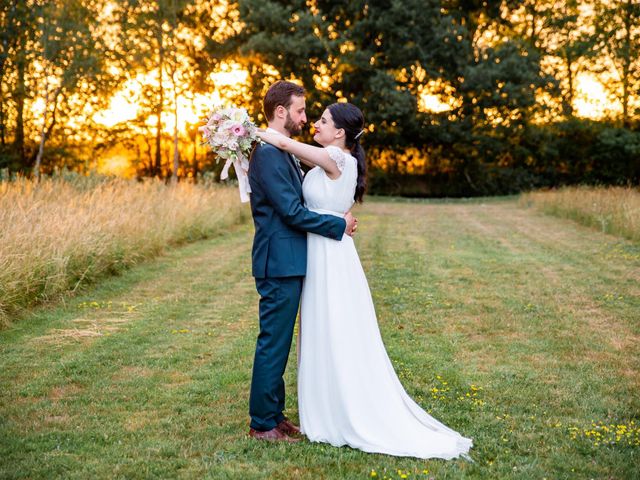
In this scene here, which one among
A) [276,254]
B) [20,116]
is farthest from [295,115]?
[20,116]

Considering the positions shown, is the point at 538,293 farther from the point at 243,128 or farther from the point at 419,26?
the point at 419,26

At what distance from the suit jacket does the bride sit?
10 cm

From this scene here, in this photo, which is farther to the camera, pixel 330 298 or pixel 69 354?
pixel 69 354

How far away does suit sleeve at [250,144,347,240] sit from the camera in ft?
14.0

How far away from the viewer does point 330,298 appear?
14.6ft

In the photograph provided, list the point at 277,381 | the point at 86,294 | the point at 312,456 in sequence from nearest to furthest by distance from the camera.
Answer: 1. the point at 312,456
2. the point at 277,381
3. the point at 86,294

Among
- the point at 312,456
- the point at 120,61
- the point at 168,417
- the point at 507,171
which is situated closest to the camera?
the point at 312,456

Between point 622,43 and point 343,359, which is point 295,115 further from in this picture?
point 622,43

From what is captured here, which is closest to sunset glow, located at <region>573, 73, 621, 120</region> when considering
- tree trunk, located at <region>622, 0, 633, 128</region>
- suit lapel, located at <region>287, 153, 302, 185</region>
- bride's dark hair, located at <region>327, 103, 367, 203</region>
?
tree trunk, located at <region>622, 0, 633, 128</region>

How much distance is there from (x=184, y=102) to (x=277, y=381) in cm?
2720

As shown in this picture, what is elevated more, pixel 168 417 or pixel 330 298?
pixel 330 298

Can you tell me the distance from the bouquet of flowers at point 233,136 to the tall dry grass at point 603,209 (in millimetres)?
12328

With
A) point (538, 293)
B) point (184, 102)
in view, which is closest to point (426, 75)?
point (184, 102)

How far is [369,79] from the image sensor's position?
29469 mm
